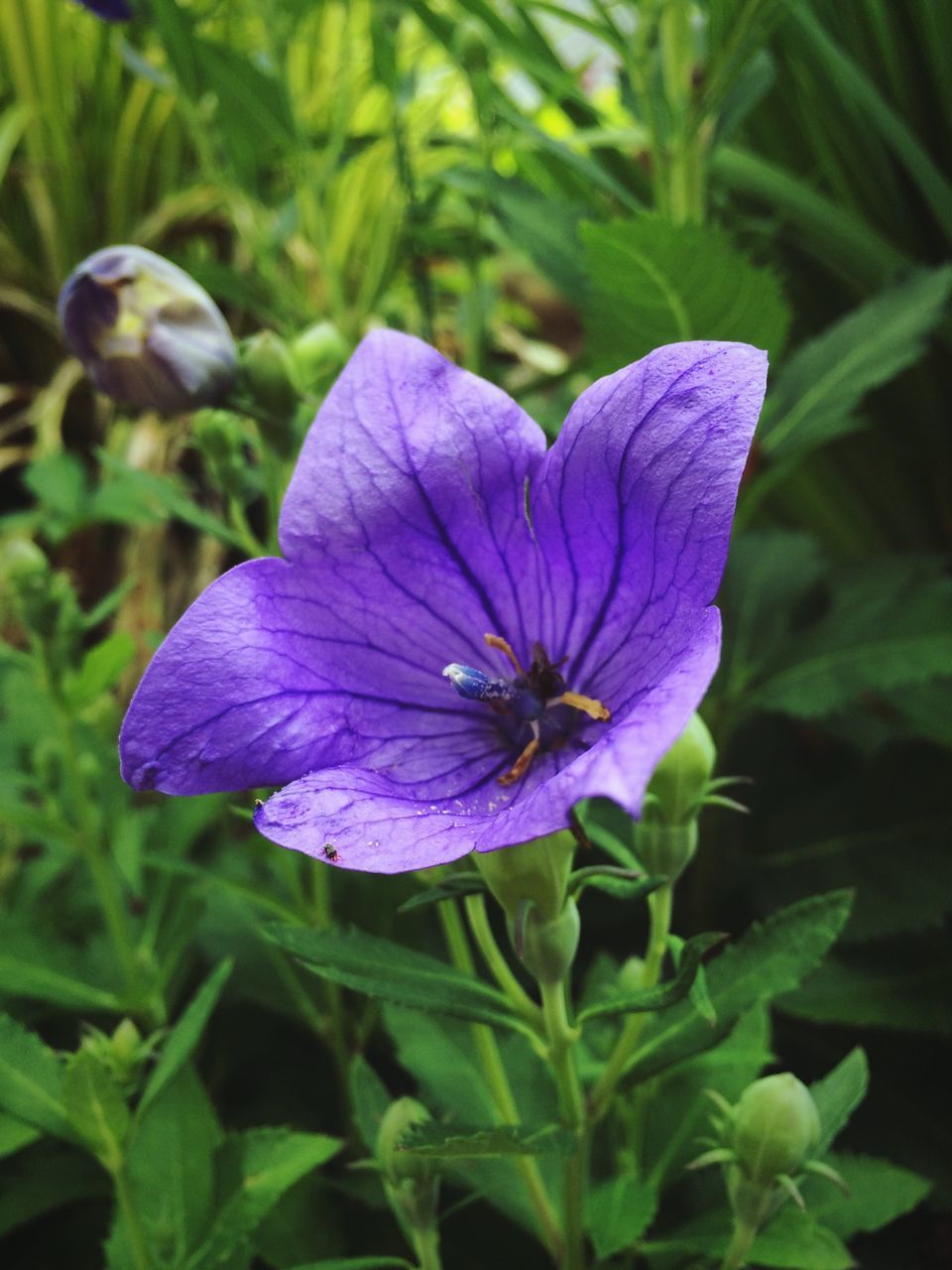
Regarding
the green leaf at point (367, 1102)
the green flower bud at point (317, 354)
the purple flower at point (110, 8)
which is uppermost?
the purple flower at point (110, 8)

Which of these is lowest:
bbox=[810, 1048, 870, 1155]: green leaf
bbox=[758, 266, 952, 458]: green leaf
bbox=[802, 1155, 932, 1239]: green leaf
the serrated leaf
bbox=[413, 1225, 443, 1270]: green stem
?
bbox=[802, 1155, 932, 1239]: green leaf

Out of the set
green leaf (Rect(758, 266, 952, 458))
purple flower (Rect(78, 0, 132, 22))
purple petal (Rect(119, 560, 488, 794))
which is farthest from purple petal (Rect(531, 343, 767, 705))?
purple flower (Rect(78, 0, 132, 22))

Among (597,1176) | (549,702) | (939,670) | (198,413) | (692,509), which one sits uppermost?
(198,413)

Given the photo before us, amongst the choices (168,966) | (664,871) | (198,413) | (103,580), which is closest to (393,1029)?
(168,966)

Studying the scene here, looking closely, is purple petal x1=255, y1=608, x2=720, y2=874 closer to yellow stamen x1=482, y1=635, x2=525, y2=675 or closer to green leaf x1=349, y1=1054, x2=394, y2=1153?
yellow stamen x1=482, y1=635, x2=525, y2=675

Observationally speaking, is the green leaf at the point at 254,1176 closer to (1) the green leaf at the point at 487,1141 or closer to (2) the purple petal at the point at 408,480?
(1) the green leaf at the point at 487,1141

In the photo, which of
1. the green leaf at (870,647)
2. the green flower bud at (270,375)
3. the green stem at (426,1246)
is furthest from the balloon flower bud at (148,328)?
the green leaf at (870,647)

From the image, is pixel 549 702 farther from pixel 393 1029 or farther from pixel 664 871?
pixel 393 1029
